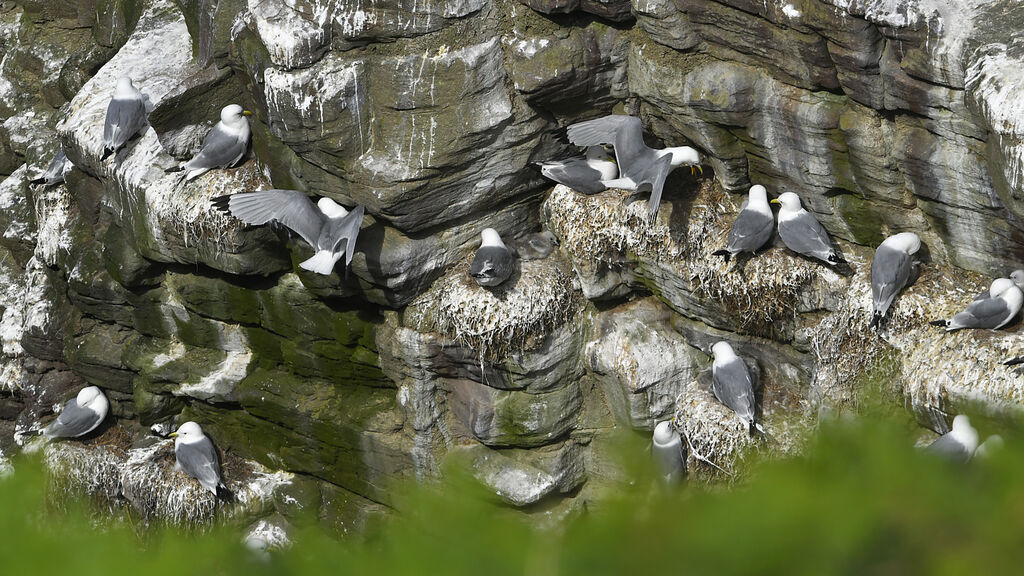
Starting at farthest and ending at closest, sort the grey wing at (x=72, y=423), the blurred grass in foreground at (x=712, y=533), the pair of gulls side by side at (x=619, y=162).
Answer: the grey wing at (x=72, y=423), the pair of gulls side by side at (x=619, y=162), the blurred grass in foreground at (x=712, y=533)

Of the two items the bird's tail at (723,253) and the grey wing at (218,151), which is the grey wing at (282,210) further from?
the bird's tail at (723,253)

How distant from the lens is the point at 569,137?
6.97 meters

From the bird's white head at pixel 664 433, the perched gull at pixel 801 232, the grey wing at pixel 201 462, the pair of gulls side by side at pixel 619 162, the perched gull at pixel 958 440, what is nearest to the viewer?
the perched gull at pixel 958 440

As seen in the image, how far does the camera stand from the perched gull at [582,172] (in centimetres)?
718

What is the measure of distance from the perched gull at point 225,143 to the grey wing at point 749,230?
406 centimetres

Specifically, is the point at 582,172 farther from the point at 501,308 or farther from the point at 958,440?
the point at 958,440

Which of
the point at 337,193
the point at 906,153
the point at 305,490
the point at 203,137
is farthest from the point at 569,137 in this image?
the point at 305,490

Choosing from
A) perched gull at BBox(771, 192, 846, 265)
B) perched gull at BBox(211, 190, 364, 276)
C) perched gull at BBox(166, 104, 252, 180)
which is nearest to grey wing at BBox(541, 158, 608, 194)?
perched gull at BBox(771, 192, 846, 265)

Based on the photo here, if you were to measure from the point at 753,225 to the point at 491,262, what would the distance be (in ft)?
6.12

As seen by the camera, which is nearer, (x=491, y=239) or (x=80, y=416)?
(x=491, y=239)

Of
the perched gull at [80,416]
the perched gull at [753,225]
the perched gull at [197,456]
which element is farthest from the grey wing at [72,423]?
the perched gull at [753,225]

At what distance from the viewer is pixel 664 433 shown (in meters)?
7.04

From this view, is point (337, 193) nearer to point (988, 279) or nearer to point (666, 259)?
point (666, 259)

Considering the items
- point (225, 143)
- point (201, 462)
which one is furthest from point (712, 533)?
point (201, 462)
